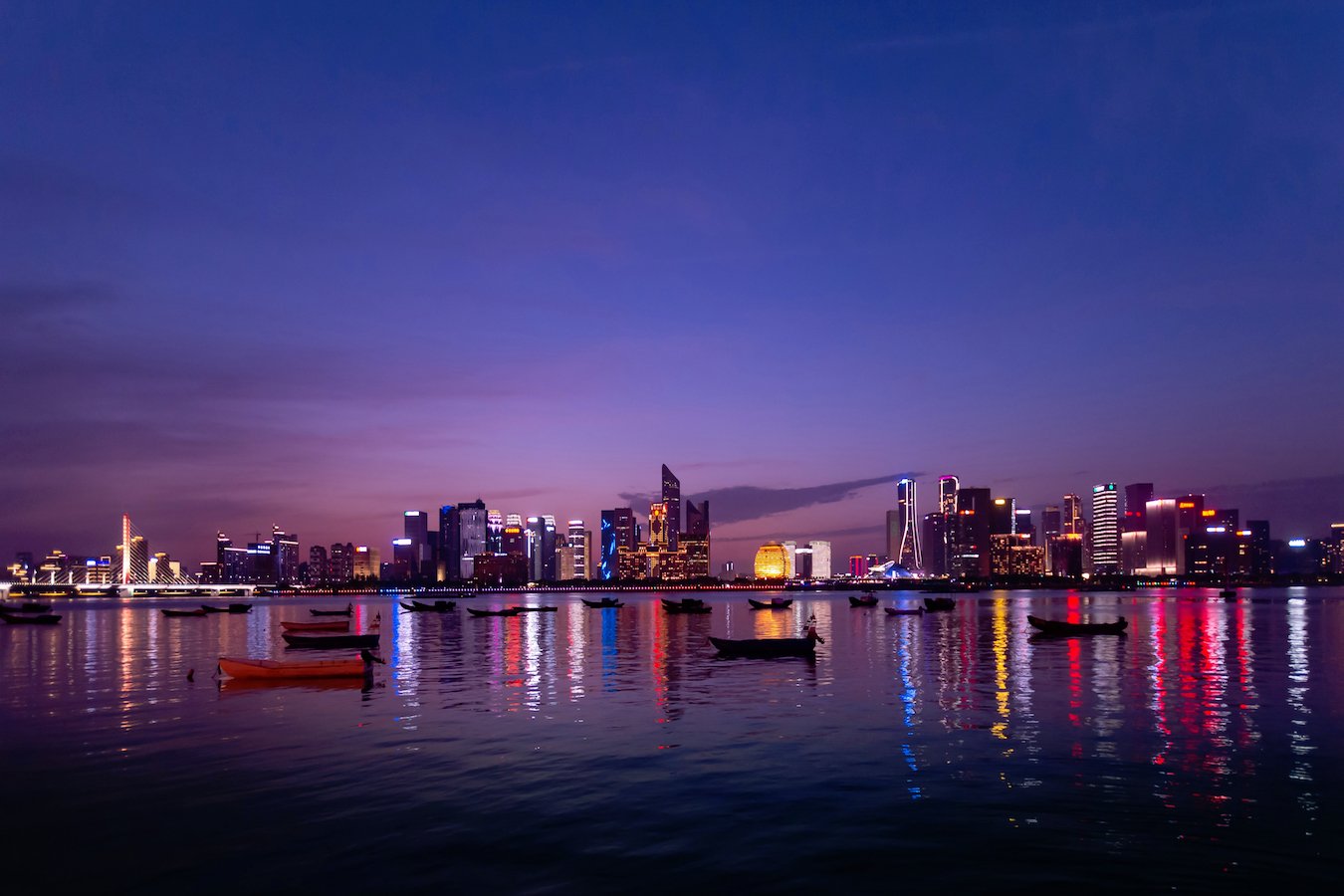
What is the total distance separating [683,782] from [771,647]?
124ft

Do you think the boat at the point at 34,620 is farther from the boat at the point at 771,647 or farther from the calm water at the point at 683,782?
the boat at the point at 771,647

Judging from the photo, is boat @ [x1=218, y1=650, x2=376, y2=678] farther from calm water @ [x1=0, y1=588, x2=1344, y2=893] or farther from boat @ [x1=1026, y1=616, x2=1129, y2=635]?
boat @ [x1=1026, y1=616, x2=1129, y2=635]

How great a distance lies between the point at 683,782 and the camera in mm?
24297

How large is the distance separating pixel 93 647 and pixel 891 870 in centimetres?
8275

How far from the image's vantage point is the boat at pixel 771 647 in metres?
60.8

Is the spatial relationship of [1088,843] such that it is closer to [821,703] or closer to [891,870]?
[891,870]

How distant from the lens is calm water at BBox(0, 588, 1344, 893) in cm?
1741

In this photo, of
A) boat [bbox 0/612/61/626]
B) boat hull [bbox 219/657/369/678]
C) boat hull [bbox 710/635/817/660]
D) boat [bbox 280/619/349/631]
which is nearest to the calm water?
boat hull [bbox 219/657/369/678]

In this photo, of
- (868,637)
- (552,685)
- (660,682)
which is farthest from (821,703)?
(868,637)

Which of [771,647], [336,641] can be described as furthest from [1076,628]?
[336,641]

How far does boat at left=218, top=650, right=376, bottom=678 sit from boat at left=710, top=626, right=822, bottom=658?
2371cm

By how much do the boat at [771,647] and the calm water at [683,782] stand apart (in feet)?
29.9

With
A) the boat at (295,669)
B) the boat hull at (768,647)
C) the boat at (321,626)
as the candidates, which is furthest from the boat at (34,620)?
the boat hull at (768,647)

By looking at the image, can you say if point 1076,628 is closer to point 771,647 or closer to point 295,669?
point 771,647
